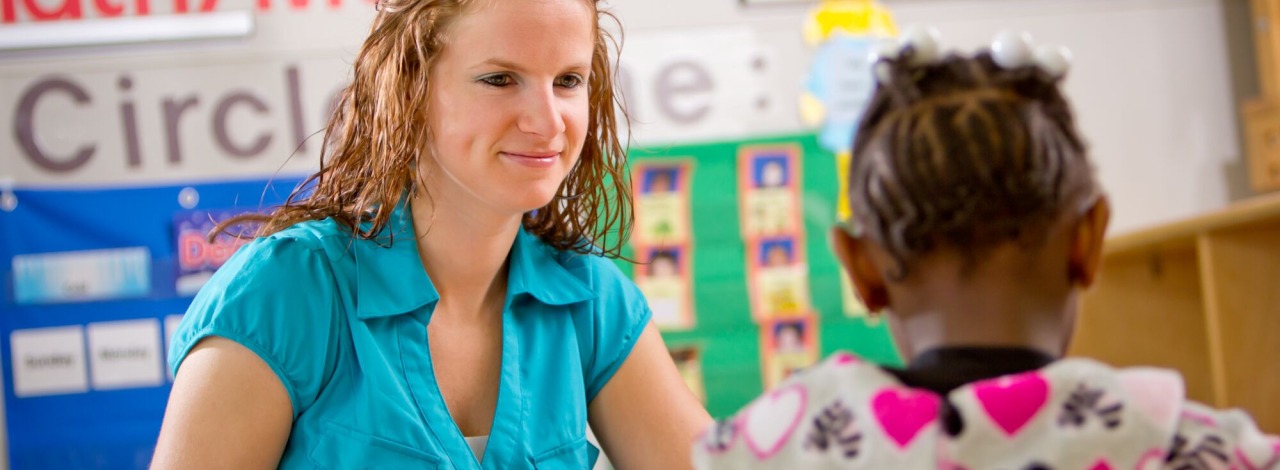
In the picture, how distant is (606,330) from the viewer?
52.3 inches

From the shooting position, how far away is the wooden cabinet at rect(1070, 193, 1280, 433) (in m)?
2.10

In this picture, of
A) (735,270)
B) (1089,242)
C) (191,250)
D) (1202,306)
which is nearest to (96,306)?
(191,250)

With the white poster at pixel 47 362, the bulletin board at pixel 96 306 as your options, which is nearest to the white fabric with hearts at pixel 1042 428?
the bulletin board at pixel 96 306

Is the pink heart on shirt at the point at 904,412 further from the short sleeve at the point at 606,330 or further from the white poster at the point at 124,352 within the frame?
the white poster at the point at 124,352

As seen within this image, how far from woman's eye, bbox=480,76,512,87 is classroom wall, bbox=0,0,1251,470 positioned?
237cm

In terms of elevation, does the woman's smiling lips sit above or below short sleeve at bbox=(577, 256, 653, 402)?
above

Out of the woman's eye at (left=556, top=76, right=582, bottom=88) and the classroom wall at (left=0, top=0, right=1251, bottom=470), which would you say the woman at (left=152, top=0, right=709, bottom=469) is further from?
the classroom wall at (left=0, top=0, right=1251, bottom=470)

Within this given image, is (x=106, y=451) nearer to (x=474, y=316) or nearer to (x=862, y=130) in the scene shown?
(x=474, y=316)

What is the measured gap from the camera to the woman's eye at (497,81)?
121 cm

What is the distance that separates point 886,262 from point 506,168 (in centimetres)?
56

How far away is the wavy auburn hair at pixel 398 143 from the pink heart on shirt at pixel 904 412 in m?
0.65

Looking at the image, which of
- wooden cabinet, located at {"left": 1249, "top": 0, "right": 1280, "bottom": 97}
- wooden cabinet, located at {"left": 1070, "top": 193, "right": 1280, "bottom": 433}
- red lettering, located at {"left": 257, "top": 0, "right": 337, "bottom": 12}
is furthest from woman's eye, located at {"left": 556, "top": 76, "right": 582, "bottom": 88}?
wooden cabinet, located at {"left": 1249, "top": 0, "right": 1280, "bottom": 97}

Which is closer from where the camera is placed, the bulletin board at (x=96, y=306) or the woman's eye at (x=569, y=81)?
the woman's eye at (x=569, y=81)

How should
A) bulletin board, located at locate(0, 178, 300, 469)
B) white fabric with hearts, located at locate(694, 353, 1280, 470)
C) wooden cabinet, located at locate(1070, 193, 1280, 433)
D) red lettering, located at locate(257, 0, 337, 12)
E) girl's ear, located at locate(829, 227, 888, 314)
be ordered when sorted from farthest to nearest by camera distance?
red lettering, located at locate(257, 0, 337, 12) < bulletin board, located at locate(0, 178, 300, 469) < wooden cabinet, located at locate(1070, 193, 1280, 433) < girl's ear, located at locate(829, 227, 888, 314) < white fabric with hearts, located at locate(694, 353, 1280, 470)
